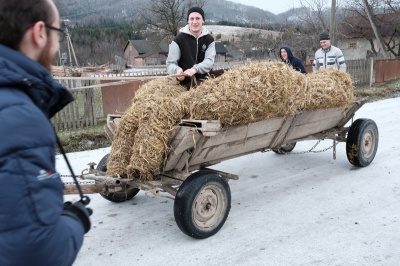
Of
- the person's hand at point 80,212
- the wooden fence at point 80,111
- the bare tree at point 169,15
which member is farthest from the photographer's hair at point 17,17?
the bare tree at point 169,15

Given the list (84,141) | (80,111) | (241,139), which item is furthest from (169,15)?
(241,139)

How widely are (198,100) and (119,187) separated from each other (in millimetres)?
1170

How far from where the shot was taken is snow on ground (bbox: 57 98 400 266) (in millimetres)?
3713

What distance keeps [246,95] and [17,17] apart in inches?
115

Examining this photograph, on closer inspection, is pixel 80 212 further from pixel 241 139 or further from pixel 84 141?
pixel 84 141

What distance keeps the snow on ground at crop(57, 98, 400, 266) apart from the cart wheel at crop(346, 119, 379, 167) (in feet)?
0.50

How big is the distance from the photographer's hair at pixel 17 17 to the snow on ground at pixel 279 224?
2718 millimetres

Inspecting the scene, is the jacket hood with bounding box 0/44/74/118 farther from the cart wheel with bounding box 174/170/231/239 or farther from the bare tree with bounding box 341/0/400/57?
the bare tree with bounding box 341/0/400/57

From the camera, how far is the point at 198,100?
13.3 ft

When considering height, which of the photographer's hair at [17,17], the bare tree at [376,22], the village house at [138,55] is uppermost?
the bare tree at [376,22]

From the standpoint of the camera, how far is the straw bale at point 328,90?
5.13 meters

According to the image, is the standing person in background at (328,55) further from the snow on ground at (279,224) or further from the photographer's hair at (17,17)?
the photographer's hair at (17,17)

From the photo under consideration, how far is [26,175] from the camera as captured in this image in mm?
1289

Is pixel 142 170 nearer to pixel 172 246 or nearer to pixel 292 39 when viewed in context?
pixel 172 246
